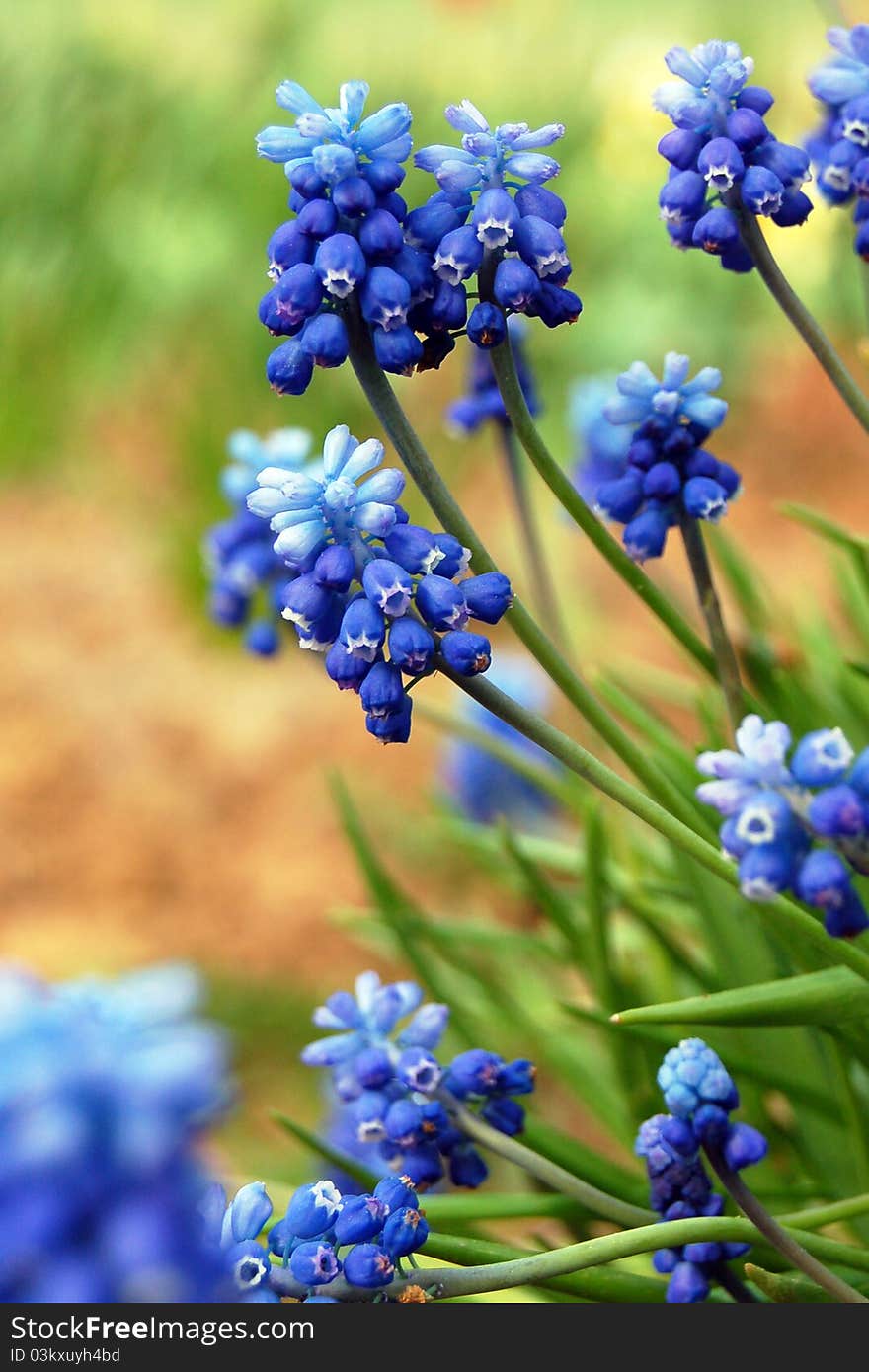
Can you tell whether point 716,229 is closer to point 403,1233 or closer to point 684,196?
point 684,196

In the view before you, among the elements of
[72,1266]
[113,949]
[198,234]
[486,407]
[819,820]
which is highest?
[198,234]

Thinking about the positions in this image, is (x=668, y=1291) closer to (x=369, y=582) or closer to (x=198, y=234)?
(x=369, y=582)

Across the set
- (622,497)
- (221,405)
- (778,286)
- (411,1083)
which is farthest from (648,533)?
(221,405)

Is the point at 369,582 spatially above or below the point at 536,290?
below

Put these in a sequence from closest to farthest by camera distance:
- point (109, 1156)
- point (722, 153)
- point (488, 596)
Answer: point (109, 1156) → point (488, 596) → point (722, 153)

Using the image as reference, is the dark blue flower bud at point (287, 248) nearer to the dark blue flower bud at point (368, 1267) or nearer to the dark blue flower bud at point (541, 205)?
the dark blue flower bud at point (541, 205)

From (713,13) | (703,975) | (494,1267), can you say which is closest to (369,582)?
(494,1267)

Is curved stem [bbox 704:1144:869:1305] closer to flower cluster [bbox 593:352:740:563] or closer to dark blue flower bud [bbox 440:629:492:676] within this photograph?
dark blue flower bud [bbox 440:629:492:676]
